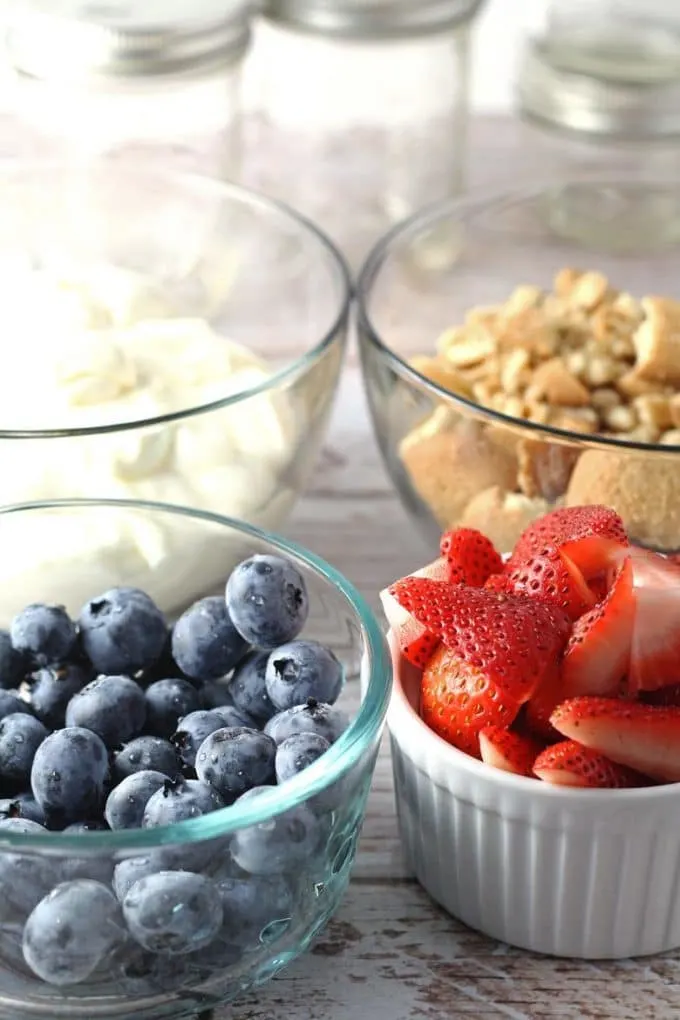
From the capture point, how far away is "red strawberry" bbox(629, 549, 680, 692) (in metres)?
0.74

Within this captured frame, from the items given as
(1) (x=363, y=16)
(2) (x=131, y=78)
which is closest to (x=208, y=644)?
(2) (x=131, y=78)

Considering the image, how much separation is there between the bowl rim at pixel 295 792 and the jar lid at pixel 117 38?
0.69 m

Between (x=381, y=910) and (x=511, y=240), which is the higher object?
(x=511, y=240)

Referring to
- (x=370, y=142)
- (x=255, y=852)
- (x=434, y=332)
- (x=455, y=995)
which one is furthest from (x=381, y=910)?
(x=370, y=142)

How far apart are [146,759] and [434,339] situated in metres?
0.68

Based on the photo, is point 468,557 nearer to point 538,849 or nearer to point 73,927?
point 538,849

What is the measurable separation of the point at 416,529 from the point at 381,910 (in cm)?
37

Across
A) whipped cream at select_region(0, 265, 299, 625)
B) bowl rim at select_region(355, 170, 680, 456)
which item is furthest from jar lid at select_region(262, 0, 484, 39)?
whipped cream at select_region(0, 265, 299, 625)

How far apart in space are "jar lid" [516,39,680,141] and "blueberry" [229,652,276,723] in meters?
0.89

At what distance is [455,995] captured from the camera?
77 centimetres

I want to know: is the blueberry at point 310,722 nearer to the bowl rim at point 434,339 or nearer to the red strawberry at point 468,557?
the red strawberry at point 468,557

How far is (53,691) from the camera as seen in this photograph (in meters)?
0.79

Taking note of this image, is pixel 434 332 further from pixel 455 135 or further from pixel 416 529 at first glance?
pixel 455 135

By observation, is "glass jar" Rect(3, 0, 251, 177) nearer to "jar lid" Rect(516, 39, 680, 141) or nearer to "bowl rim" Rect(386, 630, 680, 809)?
"jar lid" Rect(516, 39, 680, 141)
